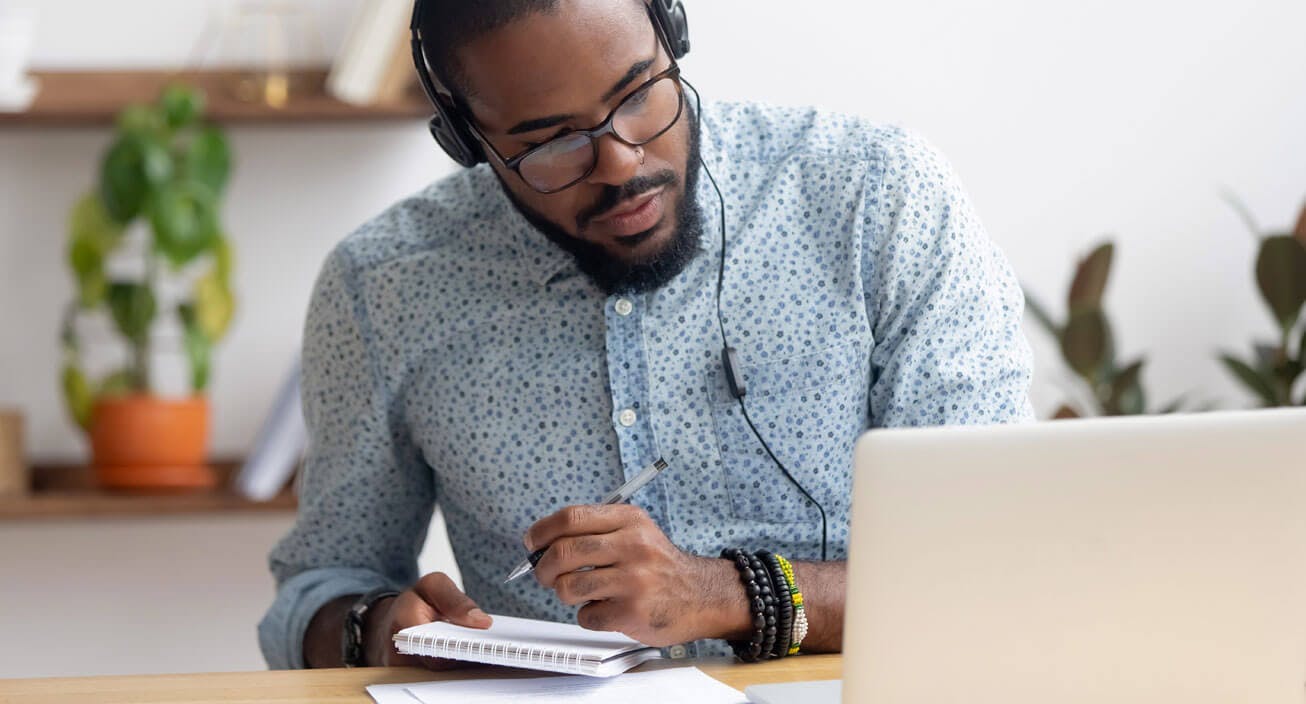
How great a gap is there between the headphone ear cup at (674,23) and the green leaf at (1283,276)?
4.26 feet

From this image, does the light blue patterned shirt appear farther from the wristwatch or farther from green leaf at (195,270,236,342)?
green leaf at (195,270,236,342)

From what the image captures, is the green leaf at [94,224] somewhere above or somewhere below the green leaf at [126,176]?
below

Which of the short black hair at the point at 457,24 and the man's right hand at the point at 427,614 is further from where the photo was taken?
the short black hair at the point at 457,24

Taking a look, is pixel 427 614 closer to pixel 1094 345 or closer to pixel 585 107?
pixel 585 107

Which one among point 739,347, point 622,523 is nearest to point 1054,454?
point 622,523

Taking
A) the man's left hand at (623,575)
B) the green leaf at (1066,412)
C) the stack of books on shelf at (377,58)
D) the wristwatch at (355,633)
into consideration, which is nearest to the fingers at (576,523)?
the man's left hand at (623,575)

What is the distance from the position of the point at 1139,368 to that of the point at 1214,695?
160 cm

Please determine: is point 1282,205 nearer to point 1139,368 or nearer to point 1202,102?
point 1202,102

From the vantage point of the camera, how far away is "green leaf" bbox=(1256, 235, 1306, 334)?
88.8 inches

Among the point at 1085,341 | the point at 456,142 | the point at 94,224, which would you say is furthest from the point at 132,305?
the point at 1085,341

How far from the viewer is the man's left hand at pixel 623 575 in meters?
1.09

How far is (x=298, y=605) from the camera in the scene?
148 cm

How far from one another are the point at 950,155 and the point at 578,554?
1.64m

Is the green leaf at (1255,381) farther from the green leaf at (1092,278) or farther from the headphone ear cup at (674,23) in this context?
the headphone ear cup at (674,23)
